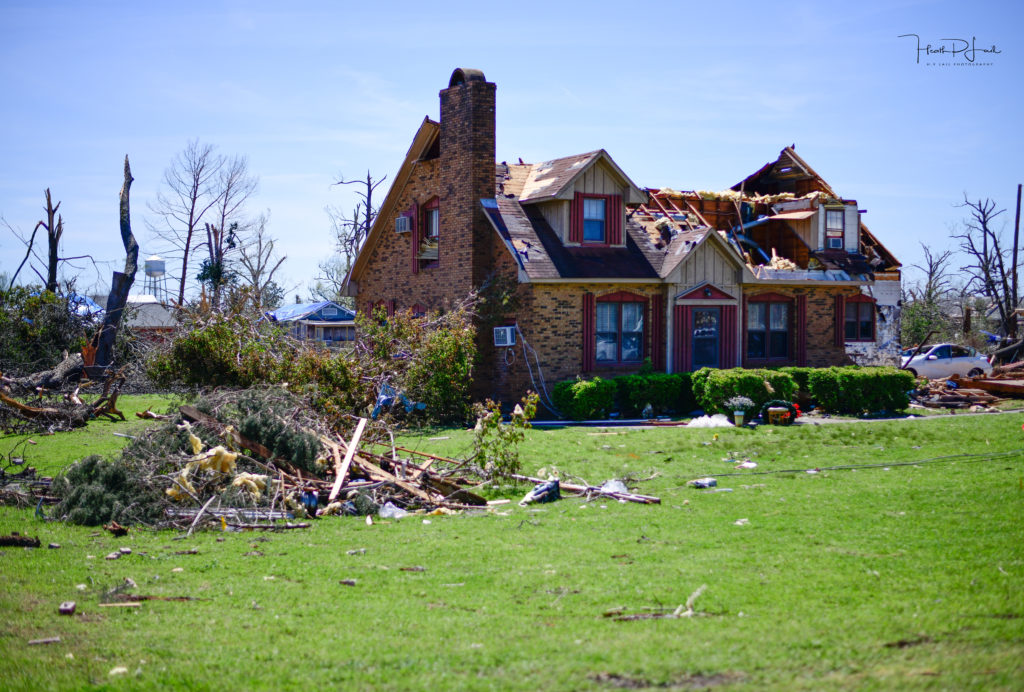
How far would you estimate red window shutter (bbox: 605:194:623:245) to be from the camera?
23266 millimetres

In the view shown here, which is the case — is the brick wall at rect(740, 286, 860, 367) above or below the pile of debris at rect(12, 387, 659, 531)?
above

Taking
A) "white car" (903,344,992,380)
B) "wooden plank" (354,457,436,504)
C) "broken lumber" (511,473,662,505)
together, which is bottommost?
"broken lumber" (511,473,662,505)

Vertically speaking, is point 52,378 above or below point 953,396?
above

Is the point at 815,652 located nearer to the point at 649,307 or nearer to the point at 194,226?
the point at 649,307

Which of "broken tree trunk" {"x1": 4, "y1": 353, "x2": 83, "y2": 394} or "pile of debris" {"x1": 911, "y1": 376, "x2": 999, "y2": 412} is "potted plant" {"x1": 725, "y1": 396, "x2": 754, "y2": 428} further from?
"broken tree trunk" {"x1": 4, "y1": 353, "x2": 83, "y2": 394}

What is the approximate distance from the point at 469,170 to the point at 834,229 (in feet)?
39.4

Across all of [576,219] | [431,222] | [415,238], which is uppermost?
[431,222]

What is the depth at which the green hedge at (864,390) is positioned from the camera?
2038cm

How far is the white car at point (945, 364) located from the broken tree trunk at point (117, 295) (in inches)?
947

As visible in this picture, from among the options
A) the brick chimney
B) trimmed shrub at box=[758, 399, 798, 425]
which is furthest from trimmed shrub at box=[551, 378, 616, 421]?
the brick chimney

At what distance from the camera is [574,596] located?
22.3ft

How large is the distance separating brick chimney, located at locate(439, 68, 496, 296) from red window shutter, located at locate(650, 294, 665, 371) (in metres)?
4.64

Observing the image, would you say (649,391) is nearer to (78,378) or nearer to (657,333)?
(657,333)

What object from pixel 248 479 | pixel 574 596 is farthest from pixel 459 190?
pixel 574 596
